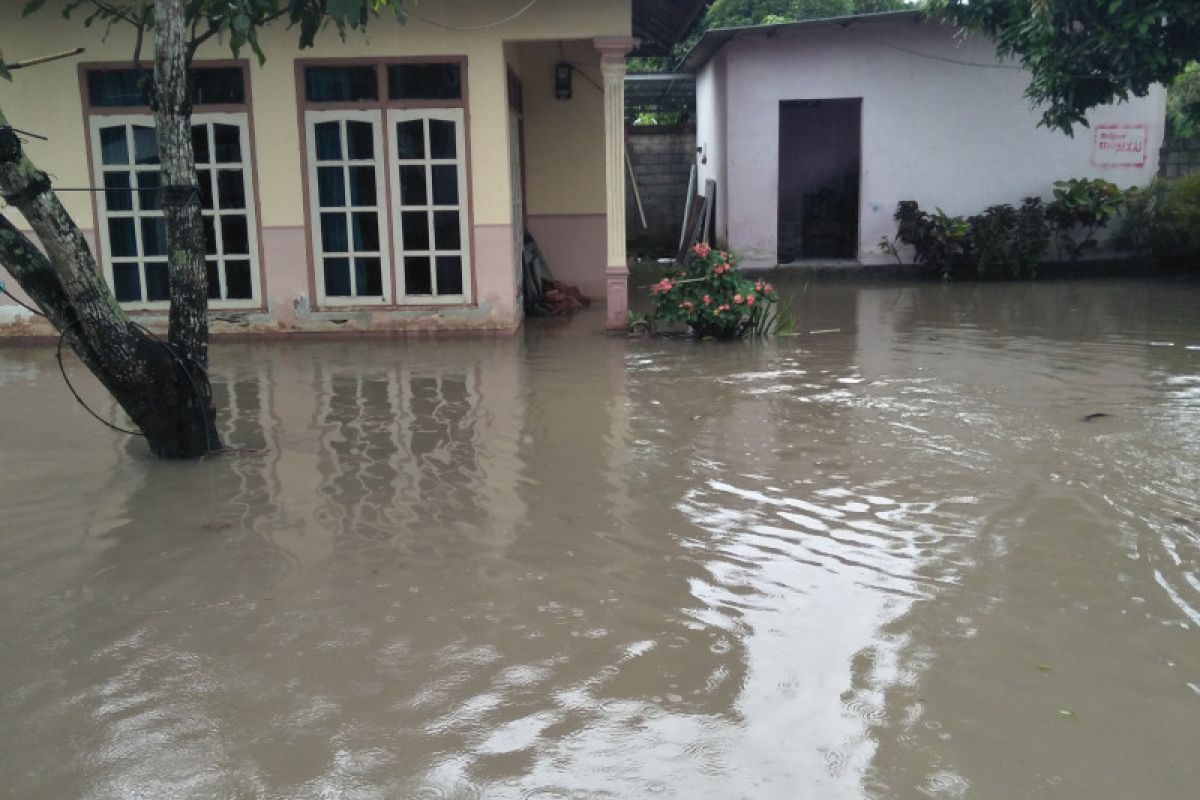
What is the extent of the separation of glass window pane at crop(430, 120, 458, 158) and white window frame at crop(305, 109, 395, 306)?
1.47 ft

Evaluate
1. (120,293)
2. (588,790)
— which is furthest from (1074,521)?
(120,293)

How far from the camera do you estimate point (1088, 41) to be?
11492 millimetres

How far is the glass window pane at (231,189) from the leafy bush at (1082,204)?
10.6 metres

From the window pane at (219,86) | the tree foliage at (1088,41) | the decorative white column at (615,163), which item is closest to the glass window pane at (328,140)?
the window pane at (219,86)

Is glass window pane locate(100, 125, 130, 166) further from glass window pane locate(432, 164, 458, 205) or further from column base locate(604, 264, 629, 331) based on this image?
column base locate(604, 264, 629, 331)

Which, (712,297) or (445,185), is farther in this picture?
(445,185)

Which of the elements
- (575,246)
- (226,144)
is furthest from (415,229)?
(575,246)

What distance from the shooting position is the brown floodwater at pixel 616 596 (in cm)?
303

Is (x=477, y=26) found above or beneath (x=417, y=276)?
above

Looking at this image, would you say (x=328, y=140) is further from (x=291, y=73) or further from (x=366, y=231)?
(x=366, y=231)

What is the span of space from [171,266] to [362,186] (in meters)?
4.13

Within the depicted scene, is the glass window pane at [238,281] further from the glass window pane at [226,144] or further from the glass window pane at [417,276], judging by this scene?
the glass window pane at [417,276]

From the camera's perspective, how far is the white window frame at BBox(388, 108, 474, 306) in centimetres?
989

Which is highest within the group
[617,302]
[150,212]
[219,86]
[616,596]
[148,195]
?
[219,86]
